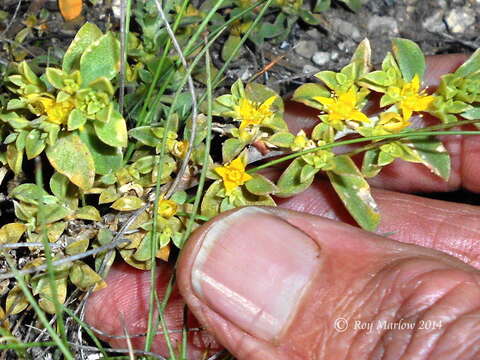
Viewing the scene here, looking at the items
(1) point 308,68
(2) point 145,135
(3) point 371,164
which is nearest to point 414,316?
(3) point 371,164

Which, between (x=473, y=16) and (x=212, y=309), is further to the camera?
(x=473, y=16)

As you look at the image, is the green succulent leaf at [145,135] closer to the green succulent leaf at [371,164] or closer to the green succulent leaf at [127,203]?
the green succulent leaf at [127,203]

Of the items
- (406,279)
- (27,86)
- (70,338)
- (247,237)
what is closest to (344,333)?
(406,279)

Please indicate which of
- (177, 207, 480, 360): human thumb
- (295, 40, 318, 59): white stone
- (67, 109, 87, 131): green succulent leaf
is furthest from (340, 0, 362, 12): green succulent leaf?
(67, 109, 87, 131): green succulent leaf

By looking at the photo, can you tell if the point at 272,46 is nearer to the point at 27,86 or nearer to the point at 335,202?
the point at 335,202

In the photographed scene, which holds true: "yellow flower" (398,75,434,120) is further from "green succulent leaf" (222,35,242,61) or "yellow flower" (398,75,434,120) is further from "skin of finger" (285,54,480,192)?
"green succulent leaf" (222,35,242,61)

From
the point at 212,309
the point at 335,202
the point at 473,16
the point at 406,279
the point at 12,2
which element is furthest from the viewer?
the point at 473,16
